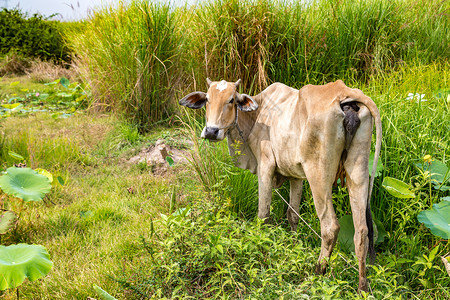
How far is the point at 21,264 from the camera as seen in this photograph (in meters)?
2.35

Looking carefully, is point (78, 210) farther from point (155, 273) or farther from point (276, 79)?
point (276, 79)

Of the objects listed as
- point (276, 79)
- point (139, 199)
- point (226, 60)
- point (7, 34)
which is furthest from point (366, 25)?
point (7, 34)

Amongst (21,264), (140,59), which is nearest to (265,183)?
(21,264)

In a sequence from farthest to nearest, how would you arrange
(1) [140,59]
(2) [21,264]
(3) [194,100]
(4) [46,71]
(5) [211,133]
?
(4) [46,71] → (1) [140,59] → (3) [194,100] → (5) [211,133] → (2) [21,264]

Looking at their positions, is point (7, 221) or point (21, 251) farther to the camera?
point (7, 221)

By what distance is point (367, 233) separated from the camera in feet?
7.36

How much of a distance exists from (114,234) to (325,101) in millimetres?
2202

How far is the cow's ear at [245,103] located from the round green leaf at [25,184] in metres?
1.72

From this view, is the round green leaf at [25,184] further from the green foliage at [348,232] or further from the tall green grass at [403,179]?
the green foliage at [348,232]

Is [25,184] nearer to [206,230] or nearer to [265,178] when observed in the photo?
[206,230]

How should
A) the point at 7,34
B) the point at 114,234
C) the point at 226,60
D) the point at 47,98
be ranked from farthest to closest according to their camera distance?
the point at 7,34 < the point at 47,98 < the point at 226,60 < the point at 114,234

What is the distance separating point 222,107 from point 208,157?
0.91 metres

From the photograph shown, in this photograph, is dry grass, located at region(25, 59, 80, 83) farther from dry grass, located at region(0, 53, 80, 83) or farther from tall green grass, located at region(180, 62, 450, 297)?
tall green grass, located at region(180, 62, 450, 297)

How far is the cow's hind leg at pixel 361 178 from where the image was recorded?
220cm
